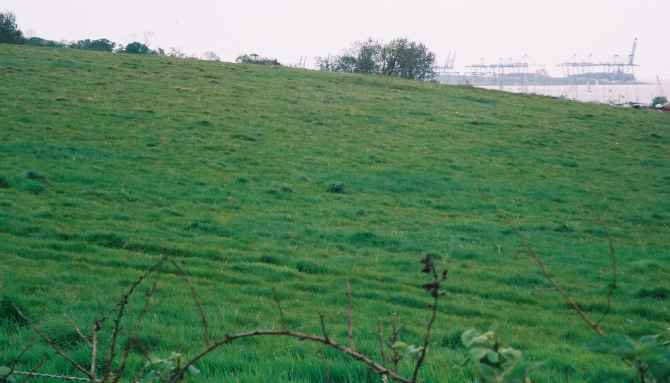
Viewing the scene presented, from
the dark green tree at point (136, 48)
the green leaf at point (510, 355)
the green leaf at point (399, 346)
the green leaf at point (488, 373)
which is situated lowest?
the green leaf at point (399, 346)

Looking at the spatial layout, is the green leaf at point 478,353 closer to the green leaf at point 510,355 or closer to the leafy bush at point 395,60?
the green leaf at point 510,355

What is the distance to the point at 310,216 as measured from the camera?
46.6 ft

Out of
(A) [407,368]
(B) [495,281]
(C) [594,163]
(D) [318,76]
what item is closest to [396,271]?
(B) [495,281]

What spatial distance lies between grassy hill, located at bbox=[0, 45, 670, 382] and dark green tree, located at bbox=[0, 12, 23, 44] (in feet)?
82.0

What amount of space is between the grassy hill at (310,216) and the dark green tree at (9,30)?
82.0 ft

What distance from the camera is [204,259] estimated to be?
1048cm

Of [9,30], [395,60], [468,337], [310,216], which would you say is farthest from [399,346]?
[395,60]

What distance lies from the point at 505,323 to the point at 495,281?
227 cm

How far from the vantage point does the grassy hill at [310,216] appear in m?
7.37

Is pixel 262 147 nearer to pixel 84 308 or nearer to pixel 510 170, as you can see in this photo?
pixel 510 170

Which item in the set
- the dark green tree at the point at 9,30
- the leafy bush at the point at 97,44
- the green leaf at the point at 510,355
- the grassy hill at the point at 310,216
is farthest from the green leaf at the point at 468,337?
the leafy bush at the point at 97,44

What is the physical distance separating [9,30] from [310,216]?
Result: 173 ft

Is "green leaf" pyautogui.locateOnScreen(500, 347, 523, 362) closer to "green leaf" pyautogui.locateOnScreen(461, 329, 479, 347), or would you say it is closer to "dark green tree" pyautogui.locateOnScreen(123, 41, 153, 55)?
"green leaf" pyautogui.locateOnScreen(461, 329, 479, 347)

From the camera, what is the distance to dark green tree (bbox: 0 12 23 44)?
5375cm
